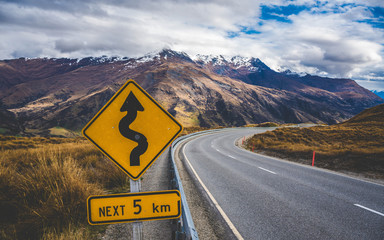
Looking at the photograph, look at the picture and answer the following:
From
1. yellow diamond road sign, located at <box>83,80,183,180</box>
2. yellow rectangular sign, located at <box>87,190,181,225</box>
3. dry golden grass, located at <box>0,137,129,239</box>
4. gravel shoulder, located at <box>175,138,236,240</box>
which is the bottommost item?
gravel shoulder, located at <box>175,138,236,240</box>

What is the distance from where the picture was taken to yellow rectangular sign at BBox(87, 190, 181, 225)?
197cm

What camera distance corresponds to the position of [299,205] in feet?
18.7

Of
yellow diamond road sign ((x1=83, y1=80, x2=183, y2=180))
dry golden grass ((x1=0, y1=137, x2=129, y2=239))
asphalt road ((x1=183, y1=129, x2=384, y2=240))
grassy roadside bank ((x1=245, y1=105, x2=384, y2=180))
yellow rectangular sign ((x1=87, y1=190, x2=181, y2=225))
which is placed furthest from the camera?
grassy roadside bank ((x1=245, y1=105, x2=384, y2=180))

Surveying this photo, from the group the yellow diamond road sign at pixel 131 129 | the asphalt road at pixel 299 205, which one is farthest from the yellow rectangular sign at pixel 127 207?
the asphalt road at pixel 299 205

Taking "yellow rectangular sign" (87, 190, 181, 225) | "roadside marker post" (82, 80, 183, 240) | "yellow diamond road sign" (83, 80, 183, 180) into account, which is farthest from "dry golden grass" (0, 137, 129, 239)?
"yellow diamond road sign" (83, 80, 183, 180)

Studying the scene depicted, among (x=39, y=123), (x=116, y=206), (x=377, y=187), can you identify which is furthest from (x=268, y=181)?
(x=39, y=123)

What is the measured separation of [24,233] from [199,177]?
6647 millimetres

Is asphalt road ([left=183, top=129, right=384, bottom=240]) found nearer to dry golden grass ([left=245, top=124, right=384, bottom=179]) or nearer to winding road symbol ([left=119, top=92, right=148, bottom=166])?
dry golden grass ([left=245, top=124, right=384, bottom=179])

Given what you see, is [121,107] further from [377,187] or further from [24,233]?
[377,187]

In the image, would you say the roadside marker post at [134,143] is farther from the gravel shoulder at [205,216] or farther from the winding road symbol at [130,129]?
the gravel shoulder at [205,216]

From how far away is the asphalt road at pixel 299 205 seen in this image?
4.31 metres

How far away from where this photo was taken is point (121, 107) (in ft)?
7.48

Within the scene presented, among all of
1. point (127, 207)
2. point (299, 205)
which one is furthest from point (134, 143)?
point (299, 205)

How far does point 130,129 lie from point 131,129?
0.4 inches
